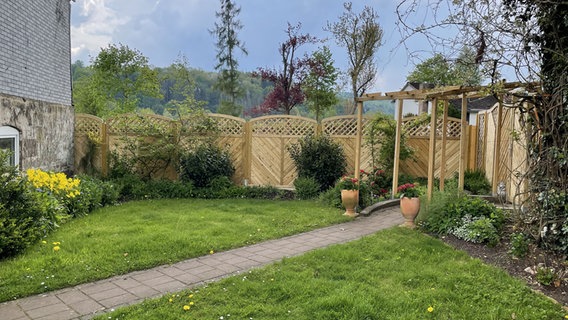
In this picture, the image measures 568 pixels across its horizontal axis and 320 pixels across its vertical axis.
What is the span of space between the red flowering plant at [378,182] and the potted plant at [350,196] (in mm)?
1395

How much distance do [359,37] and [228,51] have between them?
6.91 m

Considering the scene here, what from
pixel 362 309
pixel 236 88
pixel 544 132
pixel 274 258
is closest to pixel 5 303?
pixel 274 258

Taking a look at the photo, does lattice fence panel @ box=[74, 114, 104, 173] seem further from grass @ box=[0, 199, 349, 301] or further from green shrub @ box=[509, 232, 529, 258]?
green shrub @ box=[509, 232, 529, 258]

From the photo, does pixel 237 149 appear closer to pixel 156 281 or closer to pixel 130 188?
pixel 130 188

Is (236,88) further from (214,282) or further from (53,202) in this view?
(214,282)

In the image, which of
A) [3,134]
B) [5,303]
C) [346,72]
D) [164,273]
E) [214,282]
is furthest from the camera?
[346,72]

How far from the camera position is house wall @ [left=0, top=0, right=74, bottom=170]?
666 centimetres

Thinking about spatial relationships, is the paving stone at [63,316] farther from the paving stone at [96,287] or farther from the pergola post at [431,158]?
the pergola post at [431,158]

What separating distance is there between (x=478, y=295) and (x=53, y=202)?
5398 millimetres

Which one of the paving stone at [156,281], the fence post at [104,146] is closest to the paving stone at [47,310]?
the paving stone at [156,281]

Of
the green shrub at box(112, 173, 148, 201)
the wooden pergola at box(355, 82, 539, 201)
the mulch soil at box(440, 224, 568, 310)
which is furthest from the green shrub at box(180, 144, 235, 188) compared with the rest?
the mulch soil at box(440, 224, 568, 310)

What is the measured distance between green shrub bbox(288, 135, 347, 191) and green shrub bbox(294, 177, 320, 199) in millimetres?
231

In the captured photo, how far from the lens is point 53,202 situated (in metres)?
5.45

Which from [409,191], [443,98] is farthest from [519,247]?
[443,98]
